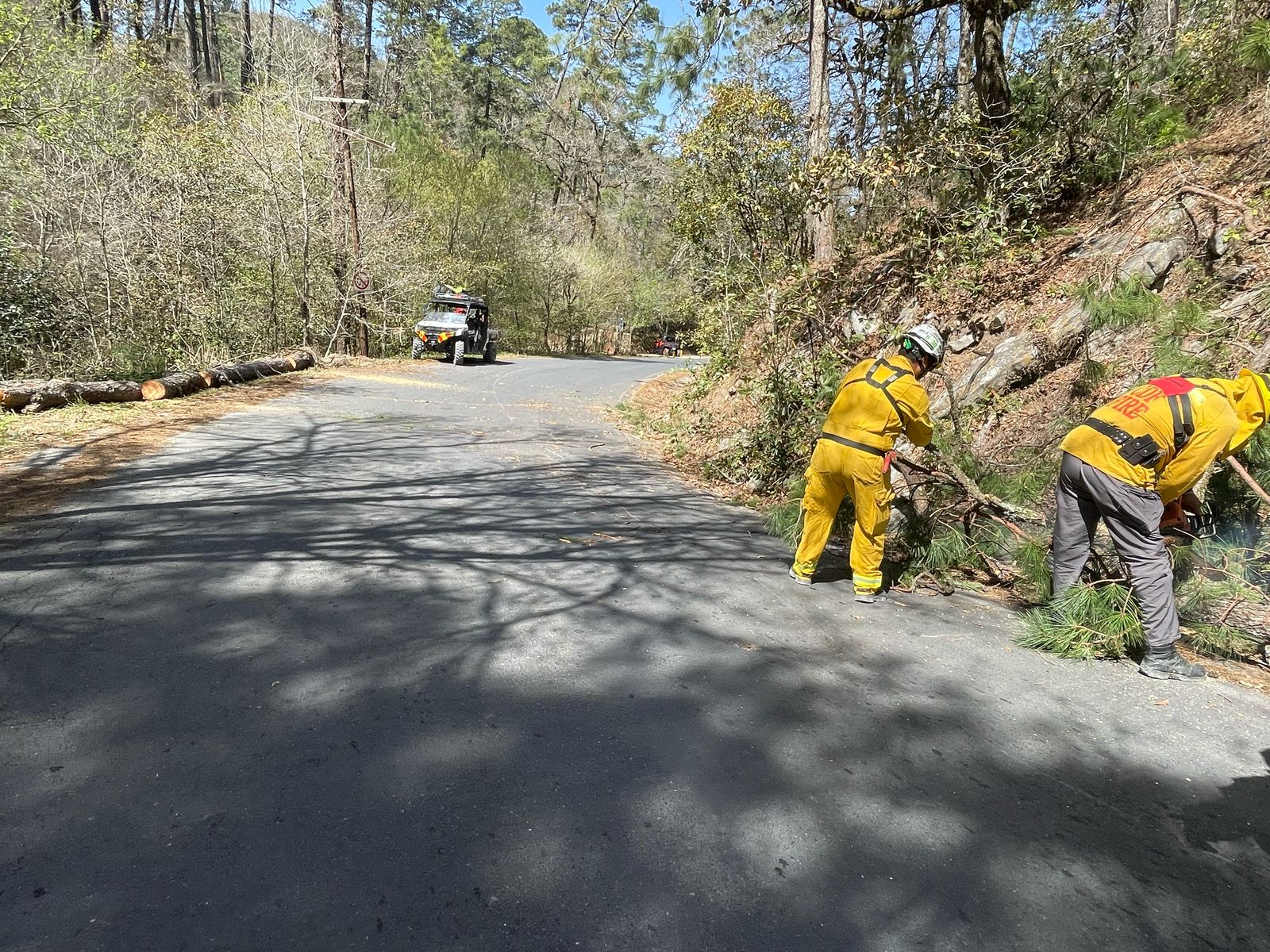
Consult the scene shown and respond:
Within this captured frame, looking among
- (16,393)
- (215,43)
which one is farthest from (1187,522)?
(215,43)

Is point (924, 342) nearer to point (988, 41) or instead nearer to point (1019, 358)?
point (1019, 358)

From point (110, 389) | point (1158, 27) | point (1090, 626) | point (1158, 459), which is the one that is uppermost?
point (1158, 27)

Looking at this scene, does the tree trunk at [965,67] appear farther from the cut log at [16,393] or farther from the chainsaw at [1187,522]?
the cut log at [16,393]

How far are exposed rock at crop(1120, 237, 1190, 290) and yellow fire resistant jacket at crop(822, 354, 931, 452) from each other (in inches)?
150

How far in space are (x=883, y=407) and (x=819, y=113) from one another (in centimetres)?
1051

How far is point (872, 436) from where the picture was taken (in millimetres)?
4684

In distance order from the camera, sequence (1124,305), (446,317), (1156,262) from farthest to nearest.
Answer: (446,317)
(1156,262)
(1124,305)

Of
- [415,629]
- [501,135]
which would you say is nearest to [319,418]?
[415,629]

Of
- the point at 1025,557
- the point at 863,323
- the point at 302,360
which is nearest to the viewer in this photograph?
the point at 1025,557

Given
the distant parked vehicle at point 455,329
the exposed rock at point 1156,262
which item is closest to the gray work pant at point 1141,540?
the exposed rock at point 1156,262

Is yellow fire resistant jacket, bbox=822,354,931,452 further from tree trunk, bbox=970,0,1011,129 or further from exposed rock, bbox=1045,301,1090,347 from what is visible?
tree trunk, bbox=970,0,1011,129

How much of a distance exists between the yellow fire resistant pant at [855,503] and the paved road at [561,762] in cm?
34

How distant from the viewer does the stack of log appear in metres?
8.88

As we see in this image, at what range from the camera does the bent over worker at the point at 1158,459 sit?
3.75 metres
